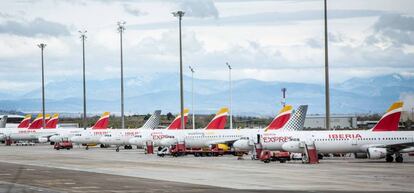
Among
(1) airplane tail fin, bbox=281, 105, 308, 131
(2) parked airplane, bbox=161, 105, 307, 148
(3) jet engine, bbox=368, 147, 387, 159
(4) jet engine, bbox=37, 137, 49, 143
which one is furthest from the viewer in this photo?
(4) jet engine, bbox=37, 137, 49, 143

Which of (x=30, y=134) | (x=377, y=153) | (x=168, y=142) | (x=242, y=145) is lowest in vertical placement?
(x=377, y=153)

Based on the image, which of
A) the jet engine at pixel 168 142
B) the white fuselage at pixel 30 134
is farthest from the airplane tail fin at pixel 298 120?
the white fuselage at pixel 30 134

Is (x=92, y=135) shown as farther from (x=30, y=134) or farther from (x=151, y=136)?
Answer: (x=30, y=134)

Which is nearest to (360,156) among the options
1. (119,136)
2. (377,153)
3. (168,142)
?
(377,153)

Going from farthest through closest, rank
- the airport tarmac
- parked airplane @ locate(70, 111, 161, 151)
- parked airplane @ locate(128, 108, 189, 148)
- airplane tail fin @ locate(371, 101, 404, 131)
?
1. parked airplane @ locate(70, 111, 161, 151)
2. parked airplane @ locate(128, 108, 189, 148)
3. airplane tail fin @ locate(371, 101, 404, 131)
4. the airport tarmac

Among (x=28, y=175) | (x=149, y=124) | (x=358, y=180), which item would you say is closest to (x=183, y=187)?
(x=358, y=180)

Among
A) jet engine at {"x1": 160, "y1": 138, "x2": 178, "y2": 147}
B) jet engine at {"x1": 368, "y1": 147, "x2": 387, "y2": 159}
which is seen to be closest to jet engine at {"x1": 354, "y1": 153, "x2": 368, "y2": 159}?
jet engine at {"x1": 368, "y1": 147, "x2": 387, "y2": 159}

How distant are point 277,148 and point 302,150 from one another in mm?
7072

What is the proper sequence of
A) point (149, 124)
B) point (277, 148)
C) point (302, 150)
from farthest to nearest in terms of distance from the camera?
point (149, 124) < point (277, 148) < point (302, 150)

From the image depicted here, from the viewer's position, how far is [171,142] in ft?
391

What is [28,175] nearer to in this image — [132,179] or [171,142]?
[132,179]

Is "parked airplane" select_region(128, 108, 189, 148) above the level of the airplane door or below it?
above

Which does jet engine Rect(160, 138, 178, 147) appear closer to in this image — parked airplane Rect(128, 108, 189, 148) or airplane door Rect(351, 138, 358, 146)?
parked airplane Rect(128, 108, 189, 148)

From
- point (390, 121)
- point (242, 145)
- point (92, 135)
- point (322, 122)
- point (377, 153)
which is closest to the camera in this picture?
point (377, 153)
